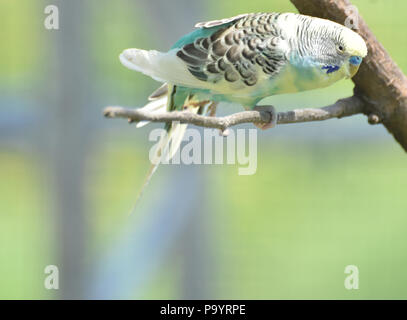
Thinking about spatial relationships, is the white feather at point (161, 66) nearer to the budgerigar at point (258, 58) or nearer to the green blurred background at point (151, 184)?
the budgerigar at point (258, 58)

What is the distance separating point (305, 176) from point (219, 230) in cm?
69

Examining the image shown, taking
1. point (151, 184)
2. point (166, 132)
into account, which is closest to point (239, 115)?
point (166, 132)

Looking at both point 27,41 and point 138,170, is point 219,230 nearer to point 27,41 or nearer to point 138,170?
point 138,170

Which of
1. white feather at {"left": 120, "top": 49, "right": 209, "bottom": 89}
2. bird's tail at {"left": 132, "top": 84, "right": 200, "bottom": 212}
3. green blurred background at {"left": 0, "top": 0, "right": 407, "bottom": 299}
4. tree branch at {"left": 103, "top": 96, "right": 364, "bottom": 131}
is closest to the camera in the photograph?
tree branch at {"left": 103, "top": 96, "right": 364, "bottom": 131}

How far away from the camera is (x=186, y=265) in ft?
6.11

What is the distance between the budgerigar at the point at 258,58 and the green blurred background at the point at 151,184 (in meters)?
0.90

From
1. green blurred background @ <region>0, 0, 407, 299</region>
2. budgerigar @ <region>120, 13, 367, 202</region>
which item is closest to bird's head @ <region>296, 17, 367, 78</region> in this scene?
budgerigar @ <region>120, 13, 367, 202</region>

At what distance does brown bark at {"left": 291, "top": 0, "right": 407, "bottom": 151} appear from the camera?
2.59 ft

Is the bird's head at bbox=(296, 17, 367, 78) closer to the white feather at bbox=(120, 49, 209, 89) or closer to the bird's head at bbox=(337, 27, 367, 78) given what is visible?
the bird's head at bbox=(337, 27, 367, 78)

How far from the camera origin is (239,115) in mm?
663

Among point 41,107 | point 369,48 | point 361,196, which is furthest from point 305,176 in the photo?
point 369,48

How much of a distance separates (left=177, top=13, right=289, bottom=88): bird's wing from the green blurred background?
898mm

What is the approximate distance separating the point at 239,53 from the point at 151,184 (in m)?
1.14

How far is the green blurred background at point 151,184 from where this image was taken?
1722 millimetres
